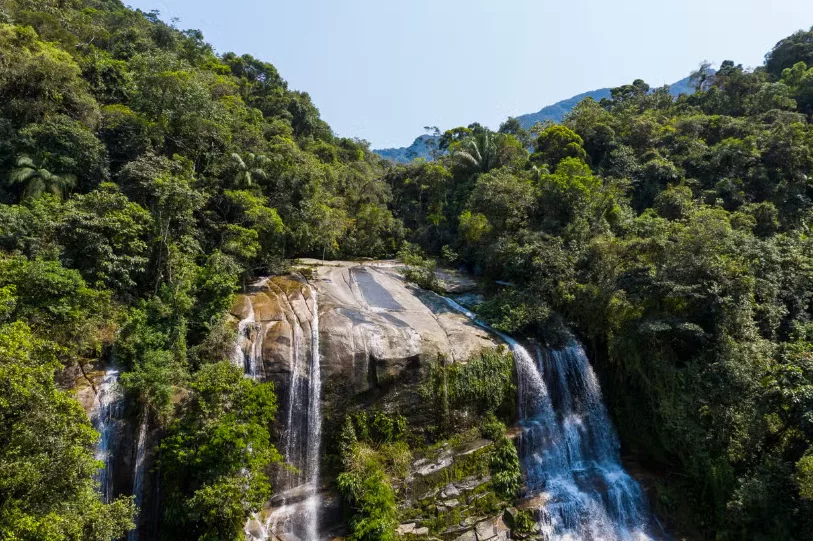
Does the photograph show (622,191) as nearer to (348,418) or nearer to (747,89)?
(348,418)

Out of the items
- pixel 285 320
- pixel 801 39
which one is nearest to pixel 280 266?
pixel 285 320

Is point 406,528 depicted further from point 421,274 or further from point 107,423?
point 421,274

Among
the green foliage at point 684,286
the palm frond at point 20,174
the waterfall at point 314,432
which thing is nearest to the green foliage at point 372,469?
the waterfall at point 314,432

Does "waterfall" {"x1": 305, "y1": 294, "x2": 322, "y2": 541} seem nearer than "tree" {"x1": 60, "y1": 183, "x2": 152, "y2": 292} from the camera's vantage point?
Yes

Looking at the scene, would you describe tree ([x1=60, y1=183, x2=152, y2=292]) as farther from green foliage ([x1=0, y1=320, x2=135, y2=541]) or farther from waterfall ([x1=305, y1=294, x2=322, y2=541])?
waterfall ([x1=305, y1=294, x2=322, y2=541])

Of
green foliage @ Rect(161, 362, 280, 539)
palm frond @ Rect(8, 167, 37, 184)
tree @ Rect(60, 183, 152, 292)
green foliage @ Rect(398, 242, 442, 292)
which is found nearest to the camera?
green foliage @ Rect(161, 362, 280, 539)

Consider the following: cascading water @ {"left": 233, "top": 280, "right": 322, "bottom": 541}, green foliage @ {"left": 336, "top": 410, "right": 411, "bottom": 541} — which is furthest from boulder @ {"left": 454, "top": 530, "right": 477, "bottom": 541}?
cascading water @ {"left": 233, "top": 280, "right": 322, "bottom": 541}

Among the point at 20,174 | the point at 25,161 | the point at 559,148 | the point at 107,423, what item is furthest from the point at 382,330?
the point at 559,148
